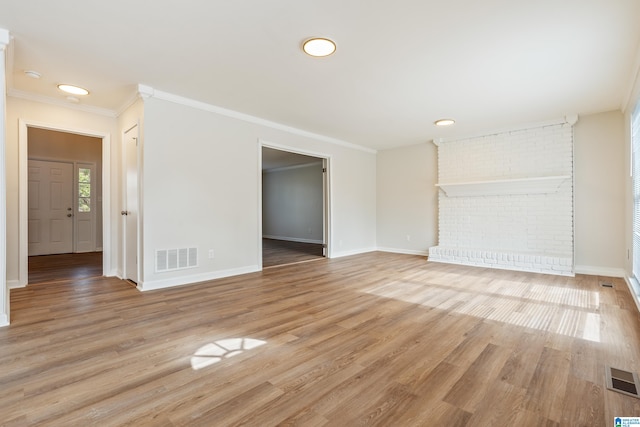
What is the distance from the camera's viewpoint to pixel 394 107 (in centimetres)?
434

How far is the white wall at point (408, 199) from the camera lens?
21.1 feet

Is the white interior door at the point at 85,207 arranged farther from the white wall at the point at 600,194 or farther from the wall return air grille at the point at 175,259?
the white wall at the point at 600,194

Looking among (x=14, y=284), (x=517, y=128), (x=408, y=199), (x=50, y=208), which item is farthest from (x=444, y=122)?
(x=50, y=208)

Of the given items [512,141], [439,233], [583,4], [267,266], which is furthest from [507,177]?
[267,266]

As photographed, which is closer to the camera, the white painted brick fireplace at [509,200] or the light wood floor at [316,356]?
the light wood floor at [316,356]

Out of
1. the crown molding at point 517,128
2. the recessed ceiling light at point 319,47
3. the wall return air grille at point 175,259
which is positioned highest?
the recessed ceiling light at point 319,47

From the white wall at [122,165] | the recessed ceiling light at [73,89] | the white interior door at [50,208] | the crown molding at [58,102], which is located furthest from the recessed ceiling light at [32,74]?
the white interior door at [50,208]

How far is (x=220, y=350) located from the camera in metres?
2.13

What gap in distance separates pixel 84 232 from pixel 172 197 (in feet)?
15.9

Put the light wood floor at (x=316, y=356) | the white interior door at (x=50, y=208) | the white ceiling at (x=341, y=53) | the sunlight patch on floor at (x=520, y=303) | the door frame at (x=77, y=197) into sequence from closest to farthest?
the light wood floor at (x=316, y=356)
the white ceiling at (x=341, y=53)
the sunlight patch on floor at (x=520, y=303)
the white interior door at (x=50, y=208)
the door frame at (x=77, y=197)

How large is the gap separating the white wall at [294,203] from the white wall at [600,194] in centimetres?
597

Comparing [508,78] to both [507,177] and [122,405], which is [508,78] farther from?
[122,405]

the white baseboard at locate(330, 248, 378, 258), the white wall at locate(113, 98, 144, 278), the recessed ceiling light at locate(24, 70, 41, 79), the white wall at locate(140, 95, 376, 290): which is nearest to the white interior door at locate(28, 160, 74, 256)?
the white wall at locate(113, 98, 144, 278)

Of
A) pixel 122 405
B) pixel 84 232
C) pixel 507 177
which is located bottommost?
pixel 122 405
